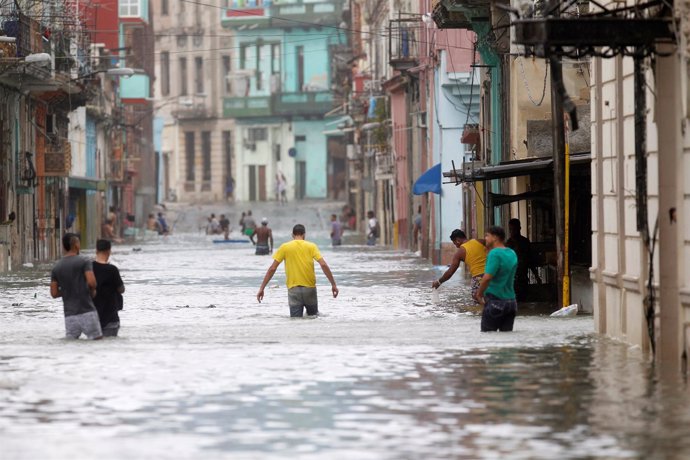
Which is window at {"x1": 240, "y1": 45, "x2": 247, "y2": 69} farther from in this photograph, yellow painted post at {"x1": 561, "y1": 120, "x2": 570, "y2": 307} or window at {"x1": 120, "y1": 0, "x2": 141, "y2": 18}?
yellow painted post at {"x1": 561, "y1": 120, "x2": 570, "y2": 307}

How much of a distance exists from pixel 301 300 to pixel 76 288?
5.45m

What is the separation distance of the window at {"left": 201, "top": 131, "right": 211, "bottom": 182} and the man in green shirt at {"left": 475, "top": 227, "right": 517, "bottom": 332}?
299 ft

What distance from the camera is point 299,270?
23.3m

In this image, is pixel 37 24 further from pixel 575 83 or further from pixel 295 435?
pixel 295 435

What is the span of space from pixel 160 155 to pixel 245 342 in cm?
9250

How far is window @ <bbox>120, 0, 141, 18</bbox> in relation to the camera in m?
82.9

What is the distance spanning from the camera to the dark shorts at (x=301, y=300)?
77.6 feet

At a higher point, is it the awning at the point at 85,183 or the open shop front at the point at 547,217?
the awning at the point at 85,183

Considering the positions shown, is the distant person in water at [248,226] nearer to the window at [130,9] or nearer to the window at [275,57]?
the window at [130,9]

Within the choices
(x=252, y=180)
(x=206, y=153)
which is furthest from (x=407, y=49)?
(x=206, y=153)

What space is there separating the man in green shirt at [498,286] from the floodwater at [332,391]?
34 centimetres

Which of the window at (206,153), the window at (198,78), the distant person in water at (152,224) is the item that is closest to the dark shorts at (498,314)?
the distant person in water at (152,224)

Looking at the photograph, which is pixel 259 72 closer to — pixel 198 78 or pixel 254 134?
pixel 254 134

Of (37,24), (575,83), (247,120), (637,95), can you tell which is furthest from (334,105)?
(637,95)
